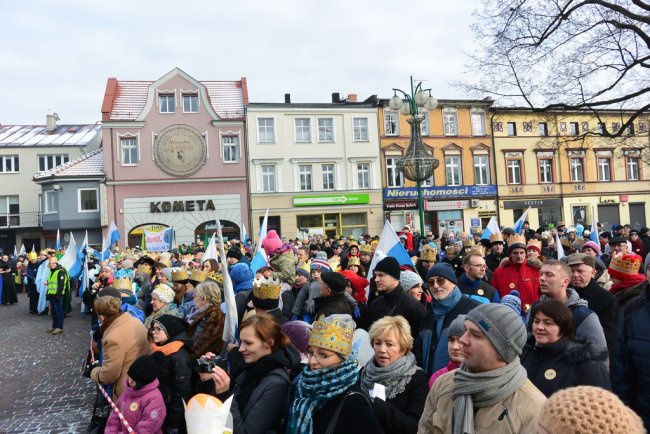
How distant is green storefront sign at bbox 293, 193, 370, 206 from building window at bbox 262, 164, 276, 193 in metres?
1.70

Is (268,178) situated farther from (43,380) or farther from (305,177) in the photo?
(43,380)

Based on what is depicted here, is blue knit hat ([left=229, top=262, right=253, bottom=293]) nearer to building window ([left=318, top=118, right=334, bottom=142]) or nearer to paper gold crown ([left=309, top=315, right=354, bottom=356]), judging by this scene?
paper gold crown ([left=309, top=315, right=354, bottom=356])

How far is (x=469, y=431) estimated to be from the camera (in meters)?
2.29

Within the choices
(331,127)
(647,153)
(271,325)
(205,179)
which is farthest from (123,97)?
(271,325)

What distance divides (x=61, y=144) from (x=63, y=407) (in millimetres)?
38637

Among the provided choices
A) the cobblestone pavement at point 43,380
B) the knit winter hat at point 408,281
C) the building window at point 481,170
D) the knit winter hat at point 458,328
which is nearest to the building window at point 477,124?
the building window at point 481,170

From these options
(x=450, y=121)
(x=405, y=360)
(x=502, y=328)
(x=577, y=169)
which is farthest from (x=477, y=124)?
(x=502, y=328)

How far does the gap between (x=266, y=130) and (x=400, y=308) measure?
3071 cm

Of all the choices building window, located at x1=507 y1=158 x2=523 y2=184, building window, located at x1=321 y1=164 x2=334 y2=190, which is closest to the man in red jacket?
building window, located at x1=321 y1=164 x2=334 y2=190

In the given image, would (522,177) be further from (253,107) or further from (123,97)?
(123,97)

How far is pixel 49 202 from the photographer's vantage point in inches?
1371

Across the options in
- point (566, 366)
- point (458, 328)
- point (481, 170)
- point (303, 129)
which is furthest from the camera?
point (481, 170)

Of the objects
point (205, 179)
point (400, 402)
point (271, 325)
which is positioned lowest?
point (400, 402)

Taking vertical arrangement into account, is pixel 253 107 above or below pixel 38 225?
above
